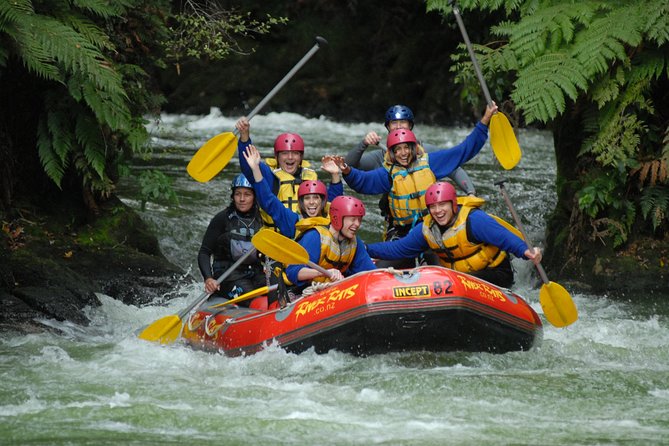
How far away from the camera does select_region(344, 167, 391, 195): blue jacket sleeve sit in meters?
8.38

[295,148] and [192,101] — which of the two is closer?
[295,148]

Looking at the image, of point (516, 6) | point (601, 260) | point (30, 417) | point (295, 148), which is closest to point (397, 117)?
point (295, 148)

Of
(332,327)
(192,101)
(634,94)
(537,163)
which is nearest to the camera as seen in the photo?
(332,327)

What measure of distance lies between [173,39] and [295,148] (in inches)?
116

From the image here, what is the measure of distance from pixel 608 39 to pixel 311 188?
2994 millimetres

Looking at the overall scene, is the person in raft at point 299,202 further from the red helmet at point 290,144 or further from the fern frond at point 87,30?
the fern frond at point 87,30

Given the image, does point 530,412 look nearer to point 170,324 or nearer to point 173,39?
point 170,324

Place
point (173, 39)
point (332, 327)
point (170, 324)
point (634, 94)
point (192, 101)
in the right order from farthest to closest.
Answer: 1. point (192, 101)
2. point (173, 39)
3. point (634, 94)
4. point (170, 324)
5. point (332, 327)

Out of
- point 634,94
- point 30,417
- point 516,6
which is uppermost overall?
point 516,6

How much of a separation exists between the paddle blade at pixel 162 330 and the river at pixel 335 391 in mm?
125

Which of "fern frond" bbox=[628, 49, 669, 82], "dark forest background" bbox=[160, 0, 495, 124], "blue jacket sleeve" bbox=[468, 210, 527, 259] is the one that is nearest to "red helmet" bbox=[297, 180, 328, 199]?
"blue jacket sleeve" bbox=[468, 210, 527, 259]

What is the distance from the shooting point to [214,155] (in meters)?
8.34

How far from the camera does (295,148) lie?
27.3ft

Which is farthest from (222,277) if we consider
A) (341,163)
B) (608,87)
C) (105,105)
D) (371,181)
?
(608,87)
